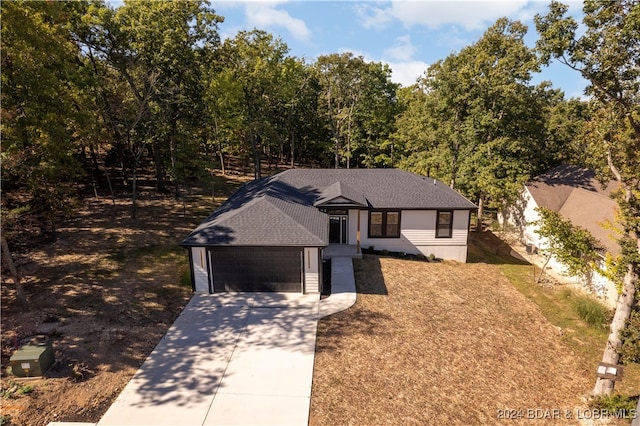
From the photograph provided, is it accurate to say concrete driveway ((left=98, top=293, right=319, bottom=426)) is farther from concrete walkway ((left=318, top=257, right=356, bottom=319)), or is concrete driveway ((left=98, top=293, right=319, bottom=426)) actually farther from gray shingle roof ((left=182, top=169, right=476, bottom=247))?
gray shingle roof ((left=182, top=169, right=476, bottom=247))

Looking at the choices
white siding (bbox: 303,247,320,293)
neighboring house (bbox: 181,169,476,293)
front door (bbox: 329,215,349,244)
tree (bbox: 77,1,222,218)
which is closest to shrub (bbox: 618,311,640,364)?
neighboring house (bbox: 181,169,476,293)

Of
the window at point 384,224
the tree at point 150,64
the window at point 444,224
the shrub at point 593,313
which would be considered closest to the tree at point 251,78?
the tree at point 150,64

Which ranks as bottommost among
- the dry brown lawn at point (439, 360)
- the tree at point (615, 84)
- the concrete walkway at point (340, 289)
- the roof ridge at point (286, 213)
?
the dry brown lawn at point (439, 360)

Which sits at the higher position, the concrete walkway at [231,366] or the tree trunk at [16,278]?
the tree trunk at [16,278]

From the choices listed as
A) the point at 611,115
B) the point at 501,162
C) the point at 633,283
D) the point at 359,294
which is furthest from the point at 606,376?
the point at 501,162

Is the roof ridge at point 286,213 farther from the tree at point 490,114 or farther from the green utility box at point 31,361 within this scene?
the tree at point 490,114

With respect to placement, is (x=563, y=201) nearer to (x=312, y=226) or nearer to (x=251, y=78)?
(x=312, y=226)

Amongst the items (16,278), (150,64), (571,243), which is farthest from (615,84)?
(150,64)
